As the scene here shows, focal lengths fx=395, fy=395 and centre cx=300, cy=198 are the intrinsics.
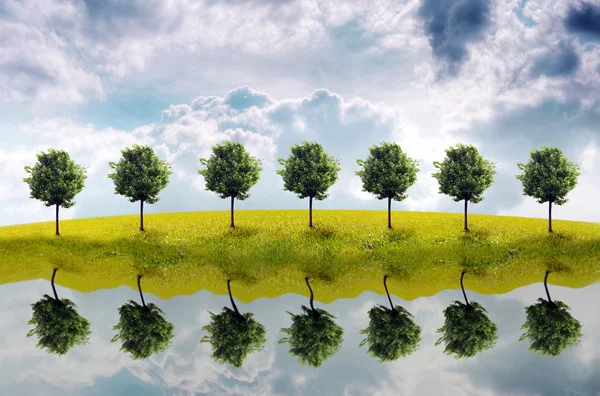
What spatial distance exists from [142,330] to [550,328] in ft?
55.6

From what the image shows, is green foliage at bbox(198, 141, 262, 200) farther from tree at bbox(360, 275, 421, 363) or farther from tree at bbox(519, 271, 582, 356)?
tree at bbox(519, 271, 582, 356)

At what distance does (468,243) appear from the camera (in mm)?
42812

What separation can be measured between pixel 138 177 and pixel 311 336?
38.0 m

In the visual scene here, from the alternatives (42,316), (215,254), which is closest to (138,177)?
(215,254)

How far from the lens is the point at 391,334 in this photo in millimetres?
15711

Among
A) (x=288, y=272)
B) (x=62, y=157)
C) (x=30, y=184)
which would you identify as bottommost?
(x=288, y=272)

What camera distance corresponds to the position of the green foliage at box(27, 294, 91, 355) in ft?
50.1

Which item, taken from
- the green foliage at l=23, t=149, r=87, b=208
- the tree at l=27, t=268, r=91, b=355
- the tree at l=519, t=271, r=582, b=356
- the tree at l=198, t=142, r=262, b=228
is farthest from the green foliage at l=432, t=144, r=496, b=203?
the green foliage at l=23, t=149, r=87, b=208

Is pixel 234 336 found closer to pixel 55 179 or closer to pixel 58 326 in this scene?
pixel 58 326

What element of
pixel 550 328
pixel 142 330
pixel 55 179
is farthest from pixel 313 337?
Answer: pixel 55 179

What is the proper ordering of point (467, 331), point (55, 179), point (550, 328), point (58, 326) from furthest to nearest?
1. point (55, 179)
2. point (58, 326)
3. point (550, 328)
4. point (467, 331)

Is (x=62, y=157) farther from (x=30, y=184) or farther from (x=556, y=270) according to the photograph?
(x=556, y=270)

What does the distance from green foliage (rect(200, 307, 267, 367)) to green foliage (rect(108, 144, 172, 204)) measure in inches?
1270

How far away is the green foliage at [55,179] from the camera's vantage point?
46000mm
